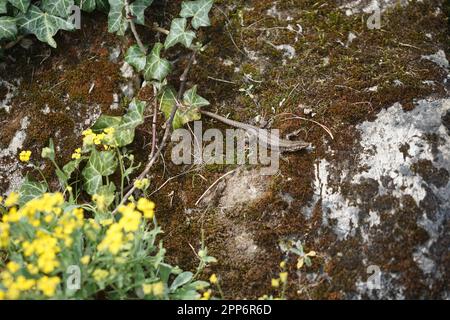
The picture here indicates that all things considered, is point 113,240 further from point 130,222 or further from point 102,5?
point 102,5

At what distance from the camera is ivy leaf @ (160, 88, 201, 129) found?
156 inches

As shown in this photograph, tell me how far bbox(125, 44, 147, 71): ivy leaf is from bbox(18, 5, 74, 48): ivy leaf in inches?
21.6

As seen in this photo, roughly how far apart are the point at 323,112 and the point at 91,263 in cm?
194

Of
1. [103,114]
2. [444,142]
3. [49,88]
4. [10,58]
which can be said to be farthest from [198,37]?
[444,142]

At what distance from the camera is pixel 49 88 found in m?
4.22

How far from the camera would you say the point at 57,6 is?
4133mm

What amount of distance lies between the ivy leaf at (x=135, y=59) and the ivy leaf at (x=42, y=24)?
548 millimetres

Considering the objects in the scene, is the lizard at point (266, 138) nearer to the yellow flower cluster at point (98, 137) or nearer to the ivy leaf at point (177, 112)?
the ivy leaf at point (177, 112)

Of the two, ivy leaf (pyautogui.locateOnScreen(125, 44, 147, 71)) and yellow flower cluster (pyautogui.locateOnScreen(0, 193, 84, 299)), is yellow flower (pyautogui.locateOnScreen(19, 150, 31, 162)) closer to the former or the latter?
yellow flower cluster (pyautogui.locateOnScreen(0, 193, 84, 299))

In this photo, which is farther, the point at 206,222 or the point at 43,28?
the point at 43,28

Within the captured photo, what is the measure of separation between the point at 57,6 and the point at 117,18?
477 millimetres

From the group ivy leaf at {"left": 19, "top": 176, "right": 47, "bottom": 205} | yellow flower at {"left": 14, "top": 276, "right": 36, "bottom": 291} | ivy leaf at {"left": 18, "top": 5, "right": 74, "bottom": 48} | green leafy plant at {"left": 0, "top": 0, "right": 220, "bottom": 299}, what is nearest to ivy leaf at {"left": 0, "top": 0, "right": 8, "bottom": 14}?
green leafy plant at {"left": 0, "top": 0, "right": 220, "bottom": 299}

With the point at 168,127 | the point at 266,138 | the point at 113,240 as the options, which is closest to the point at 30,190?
the point at 168,127
